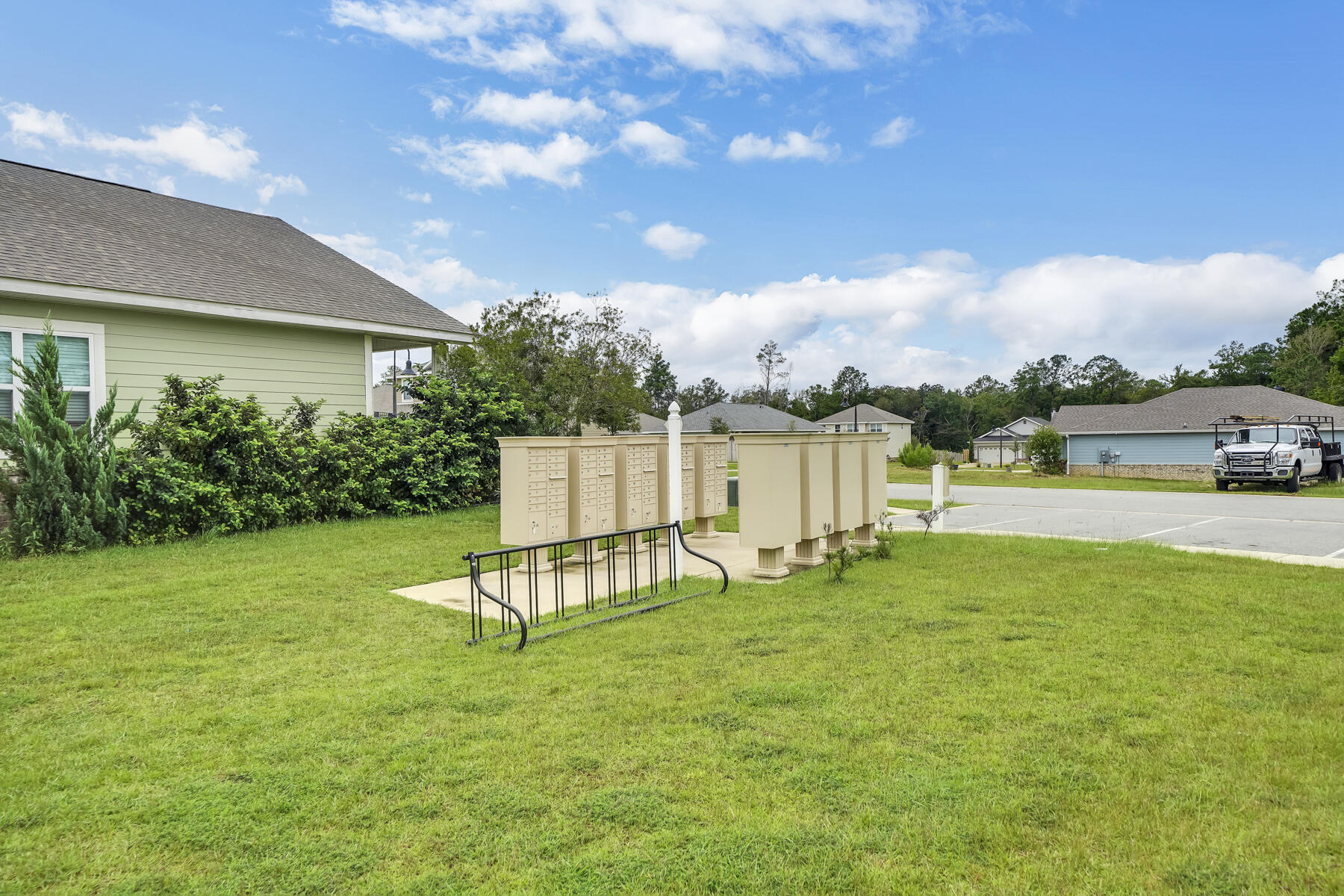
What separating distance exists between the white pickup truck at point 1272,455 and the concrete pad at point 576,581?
21.3m

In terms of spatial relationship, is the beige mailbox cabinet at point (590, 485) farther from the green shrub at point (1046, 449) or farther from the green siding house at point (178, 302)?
the green shrub at point (1046, 449)

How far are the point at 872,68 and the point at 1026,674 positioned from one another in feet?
49.5

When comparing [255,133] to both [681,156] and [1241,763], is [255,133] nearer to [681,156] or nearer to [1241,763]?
[681,156]

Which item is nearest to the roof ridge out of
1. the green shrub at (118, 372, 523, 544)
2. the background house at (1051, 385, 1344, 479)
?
the green shrub at (118, 372, 523, 544)

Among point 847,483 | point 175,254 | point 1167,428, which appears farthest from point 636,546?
point 1167,428

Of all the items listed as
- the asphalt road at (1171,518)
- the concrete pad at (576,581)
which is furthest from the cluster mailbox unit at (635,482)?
the asphalt road at (1171,518)

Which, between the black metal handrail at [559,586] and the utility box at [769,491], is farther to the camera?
the utility box at [769,491]

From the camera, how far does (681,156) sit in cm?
1886

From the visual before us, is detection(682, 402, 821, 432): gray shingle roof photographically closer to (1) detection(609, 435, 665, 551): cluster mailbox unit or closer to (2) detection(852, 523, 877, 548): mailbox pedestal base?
(2) detection(852, 523, 877, 548): mailbox pedestal base

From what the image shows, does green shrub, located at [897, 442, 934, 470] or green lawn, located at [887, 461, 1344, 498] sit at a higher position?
green shrub, located at [897, 442, 934, 470]

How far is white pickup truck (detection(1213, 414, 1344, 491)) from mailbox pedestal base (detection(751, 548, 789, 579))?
22649 millimetres

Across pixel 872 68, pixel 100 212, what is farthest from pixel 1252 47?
pixel 100 212

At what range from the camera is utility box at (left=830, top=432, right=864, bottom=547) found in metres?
9.09

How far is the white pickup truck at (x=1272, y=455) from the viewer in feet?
73.7
